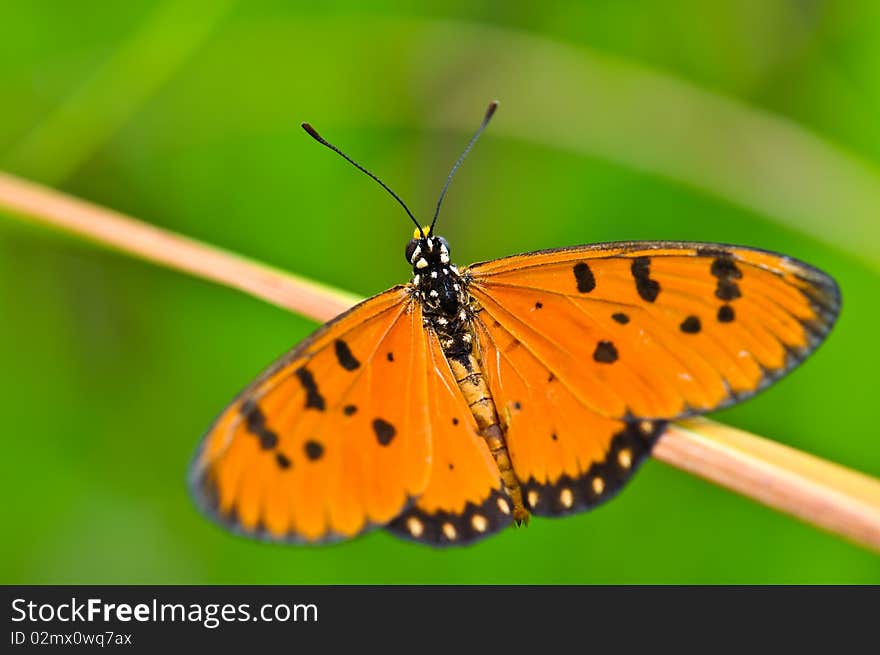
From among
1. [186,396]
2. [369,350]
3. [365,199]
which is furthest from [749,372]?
[186,396]

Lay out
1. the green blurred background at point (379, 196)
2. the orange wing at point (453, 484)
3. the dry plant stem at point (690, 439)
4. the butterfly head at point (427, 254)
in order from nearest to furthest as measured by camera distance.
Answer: the dry plant stem at point (690, 439) → the orange wing at point (453, 484) → the butterfly head at point (427, 254) → the green blurred background at point (379, 196)

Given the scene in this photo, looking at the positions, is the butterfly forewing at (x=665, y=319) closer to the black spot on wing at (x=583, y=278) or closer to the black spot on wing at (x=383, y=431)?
the black spot on wing at (x=583, y=278)

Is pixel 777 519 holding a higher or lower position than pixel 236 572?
lower

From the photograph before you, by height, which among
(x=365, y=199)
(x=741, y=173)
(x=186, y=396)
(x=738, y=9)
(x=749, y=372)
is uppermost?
(x=738, y=9)

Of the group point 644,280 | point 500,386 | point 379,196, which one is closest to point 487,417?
point 500,386

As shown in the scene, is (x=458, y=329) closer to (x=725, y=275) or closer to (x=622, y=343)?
(x=622, y=343)

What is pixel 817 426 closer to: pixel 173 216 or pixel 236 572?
pixel 236 572

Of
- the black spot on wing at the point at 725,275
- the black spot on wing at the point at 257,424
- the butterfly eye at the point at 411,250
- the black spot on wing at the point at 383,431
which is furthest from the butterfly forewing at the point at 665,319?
the black spot on wing at the point at 257,424
